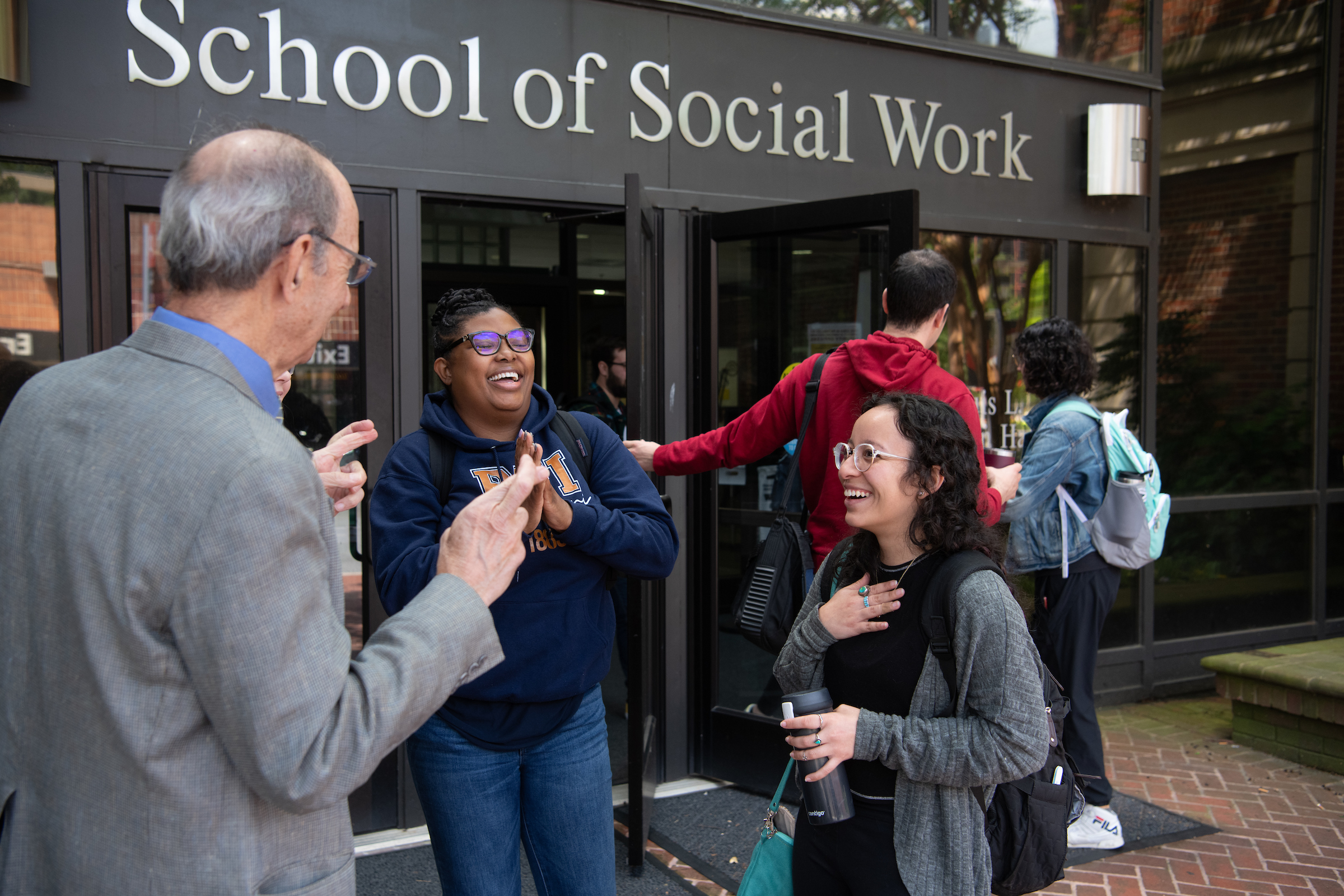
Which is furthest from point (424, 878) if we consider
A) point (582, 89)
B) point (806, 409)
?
point (582, 89)

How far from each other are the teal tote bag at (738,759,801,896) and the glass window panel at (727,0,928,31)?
→ 12.3 feet

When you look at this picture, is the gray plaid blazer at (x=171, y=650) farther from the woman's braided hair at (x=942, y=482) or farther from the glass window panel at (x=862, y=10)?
the glass window panel at (x=862, y=10)

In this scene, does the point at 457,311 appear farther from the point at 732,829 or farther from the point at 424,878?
the point at 732,829

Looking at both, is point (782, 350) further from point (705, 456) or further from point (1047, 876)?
point (1047, 876)

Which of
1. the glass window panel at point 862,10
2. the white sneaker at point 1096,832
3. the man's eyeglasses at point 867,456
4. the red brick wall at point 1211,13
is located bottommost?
the white sneaker at point 1096,832

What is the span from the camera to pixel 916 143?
502 centimetres

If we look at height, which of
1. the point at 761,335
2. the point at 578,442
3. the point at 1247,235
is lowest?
the point at 578,442

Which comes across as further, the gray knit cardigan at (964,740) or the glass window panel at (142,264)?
the glass window panel at (142,264)

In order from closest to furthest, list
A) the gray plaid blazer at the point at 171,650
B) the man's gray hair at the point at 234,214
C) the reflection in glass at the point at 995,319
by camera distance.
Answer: the gray plaid blazer at the point at 171,650
the man's gray hair at the point at 234,214
the reflection in glass at the point at 995,319

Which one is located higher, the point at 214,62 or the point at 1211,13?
the point at 1211,13

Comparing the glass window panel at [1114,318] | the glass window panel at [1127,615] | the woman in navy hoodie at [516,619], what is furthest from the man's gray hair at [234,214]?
the glass window panel at [1127,615]

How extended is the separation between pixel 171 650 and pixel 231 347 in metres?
0.40

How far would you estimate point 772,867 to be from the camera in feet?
6.99

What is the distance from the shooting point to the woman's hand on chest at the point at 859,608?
202 centimetres
